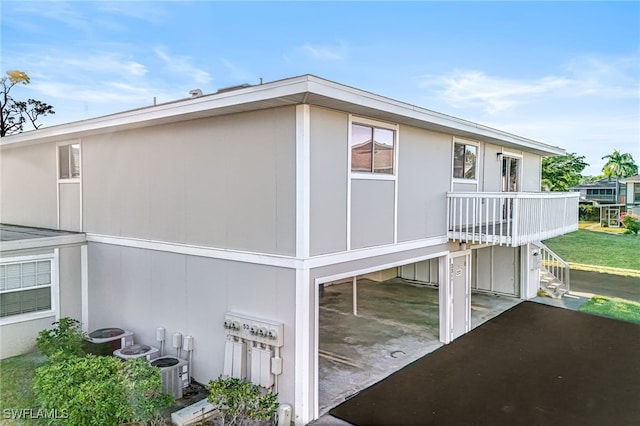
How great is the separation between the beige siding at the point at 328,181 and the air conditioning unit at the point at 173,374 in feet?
9.17

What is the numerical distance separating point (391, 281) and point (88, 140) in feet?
34.8

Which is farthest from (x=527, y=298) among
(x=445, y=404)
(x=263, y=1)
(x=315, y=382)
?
(x=263, y=1)

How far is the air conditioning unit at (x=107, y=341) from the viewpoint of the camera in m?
7.19

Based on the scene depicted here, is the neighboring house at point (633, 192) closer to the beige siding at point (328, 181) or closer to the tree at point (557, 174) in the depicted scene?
the tree at point (557, 174)

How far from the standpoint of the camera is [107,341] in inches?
285

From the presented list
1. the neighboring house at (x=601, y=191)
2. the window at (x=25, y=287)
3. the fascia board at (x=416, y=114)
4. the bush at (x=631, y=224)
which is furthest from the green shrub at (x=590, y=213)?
the window at (x=25, y=287)

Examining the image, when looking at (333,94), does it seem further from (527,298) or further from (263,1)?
(527,298)

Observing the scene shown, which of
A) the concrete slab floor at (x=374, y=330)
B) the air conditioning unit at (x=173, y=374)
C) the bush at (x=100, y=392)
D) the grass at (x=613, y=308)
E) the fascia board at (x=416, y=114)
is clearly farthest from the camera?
the grass at (x=613, y=308)

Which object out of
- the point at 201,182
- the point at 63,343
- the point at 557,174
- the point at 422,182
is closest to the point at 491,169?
the point at 422,182

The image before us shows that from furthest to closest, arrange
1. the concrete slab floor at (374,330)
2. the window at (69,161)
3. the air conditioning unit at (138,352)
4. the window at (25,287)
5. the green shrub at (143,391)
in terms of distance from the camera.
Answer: the window at (69,161) → the window at (25,287) → the concrete slab floor at (374,330) → the air conditioning unit at (138,352) → the green shrub at (143,391)

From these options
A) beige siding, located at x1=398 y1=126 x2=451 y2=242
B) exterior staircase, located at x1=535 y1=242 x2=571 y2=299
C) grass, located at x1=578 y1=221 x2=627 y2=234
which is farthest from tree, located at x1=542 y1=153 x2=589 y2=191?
beige siding, located at x1=398 y1=126 x2=451 y2=242

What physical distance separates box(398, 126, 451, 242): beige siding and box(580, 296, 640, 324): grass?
6.07 metres

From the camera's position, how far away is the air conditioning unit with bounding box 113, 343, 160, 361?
6.56 meters

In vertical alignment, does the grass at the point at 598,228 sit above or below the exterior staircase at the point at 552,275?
above
